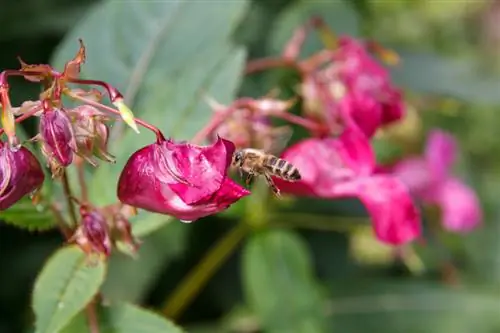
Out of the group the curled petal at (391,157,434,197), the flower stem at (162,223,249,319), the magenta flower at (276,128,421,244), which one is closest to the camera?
the magenta flower at (276,128,421,244)

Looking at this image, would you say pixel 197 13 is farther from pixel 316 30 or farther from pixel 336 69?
pixel 316 30

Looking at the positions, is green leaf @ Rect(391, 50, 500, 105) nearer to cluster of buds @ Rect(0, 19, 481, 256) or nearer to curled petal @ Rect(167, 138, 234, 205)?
cluster of buds @ Rect(0, 19, 481, 256)

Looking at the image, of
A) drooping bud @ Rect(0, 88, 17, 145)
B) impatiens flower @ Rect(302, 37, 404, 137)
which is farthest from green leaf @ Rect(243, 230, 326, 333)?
drooping bud @ Rect(0, 88, 17, 145)

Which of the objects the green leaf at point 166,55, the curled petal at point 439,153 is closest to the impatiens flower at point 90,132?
the green leaf at point 166,55

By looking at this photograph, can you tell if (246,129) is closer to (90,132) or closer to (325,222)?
(90,132)

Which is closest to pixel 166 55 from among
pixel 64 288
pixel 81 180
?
pixel 81 180

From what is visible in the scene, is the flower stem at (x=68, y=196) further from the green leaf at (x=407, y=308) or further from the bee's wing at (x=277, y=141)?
the green leaf at (x=407, y=308)

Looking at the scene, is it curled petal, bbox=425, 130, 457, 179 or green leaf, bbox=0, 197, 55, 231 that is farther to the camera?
curled petal, bbox=425, 130, 457, 179
